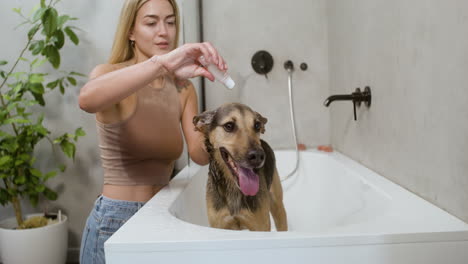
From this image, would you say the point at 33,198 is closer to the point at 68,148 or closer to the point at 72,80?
the point at 68,148

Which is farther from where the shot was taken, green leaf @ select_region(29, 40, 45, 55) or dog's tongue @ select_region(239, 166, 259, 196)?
green leaf @ select_region(29, 40, 45, 55)

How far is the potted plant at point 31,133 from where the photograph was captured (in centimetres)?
229

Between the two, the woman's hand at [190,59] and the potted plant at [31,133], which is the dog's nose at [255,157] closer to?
the woman's hand at [190,59]

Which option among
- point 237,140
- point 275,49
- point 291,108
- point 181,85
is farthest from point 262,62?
point 237,140

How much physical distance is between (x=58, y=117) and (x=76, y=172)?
345mm

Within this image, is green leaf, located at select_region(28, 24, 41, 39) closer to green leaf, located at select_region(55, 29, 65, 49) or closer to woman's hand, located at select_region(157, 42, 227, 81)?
green leaf, located at select_region(55, 29, 65, 49)

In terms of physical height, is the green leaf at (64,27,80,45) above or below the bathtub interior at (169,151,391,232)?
above

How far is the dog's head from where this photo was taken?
103 cm

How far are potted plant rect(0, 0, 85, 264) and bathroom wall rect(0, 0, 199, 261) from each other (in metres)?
0.06

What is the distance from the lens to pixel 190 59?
1.08m

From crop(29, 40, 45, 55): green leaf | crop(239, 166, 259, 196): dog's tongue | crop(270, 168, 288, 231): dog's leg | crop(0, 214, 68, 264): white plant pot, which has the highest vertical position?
crop(29, 40, 45, 55): green leaf

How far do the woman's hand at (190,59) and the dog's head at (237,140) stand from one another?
11 centimetres

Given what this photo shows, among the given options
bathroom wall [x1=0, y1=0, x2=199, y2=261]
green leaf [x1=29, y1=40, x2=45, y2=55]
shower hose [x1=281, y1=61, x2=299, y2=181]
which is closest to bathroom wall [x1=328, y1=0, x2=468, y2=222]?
shower hose [x1=281, y1=61, x2=299, y2=181]

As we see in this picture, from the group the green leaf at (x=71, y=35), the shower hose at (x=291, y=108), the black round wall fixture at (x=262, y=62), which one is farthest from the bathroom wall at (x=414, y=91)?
the green leaf at (x=71, y=35)
